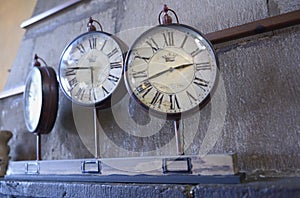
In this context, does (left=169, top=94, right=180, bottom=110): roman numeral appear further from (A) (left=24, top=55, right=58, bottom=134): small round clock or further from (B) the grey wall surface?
(A) (left=24, top=55, right=58, bottom=134): small round clock

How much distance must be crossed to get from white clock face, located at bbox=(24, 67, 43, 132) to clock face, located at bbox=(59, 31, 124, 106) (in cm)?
13

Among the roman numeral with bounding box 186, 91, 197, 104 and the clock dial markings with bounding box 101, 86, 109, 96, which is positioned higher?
the clock dial markings with bounding box 101, 86, 109, 96

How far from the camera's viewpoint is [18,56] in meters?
1.46

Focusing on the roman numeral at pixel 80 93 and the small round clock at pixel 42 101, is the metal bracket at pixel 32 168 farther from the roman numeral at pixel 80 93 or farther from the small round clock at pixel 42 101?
the roman numeral at pixel 80 93

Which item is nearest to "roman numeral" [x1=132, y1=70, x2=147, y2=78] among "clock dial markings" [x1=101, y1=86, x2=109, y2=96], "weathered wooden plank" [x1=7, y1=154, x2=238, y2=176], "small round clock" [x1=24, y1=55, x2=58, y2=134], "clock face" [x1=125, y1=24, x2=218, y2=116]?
"clock face" [x1=125, y1=24, x2=218, y2=116]

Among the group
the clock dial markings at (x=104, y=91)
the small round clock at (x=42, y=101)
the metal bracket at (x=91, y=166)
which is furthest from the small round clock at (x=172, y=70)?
the small round clock at (x=42, y=101)

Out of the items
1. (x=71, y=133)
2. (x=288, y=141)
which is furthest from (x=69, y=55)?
(x=288, y=141)

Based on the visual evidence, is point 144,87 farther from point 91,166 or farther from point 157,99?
point 91,166

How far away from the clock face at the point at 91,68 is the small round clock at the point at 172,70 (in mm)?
90

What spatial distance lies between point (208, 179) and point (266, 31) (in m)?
0.42

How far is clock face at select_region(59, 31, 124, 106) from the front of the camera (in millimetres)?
952

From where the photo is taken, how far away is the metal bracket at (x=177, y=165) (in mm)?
727

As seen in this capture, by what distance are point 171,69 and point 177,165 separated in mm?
256

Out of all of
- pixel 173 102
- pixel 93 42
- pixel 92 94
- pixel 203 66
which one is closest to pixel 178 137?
pixel 173 102
